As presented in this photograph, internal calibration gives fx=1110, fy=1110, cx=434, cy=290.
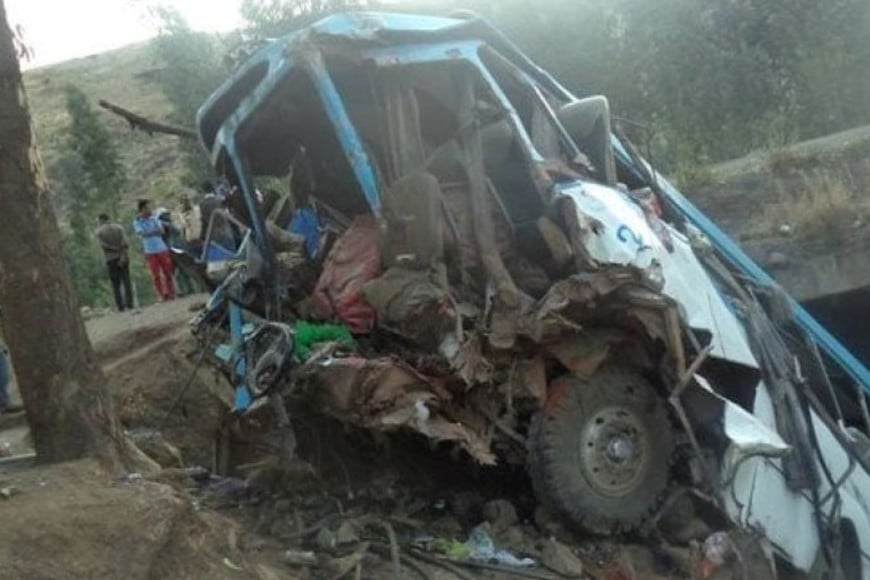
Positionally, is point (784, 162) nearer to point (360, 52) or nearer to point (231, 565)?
point (360, 52)

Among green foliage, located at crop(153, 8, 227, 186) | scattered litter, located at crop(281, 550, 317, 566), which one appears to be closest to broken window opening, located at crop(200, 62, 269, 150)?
scattered litter, located at crop(281, 550, 317, 566)

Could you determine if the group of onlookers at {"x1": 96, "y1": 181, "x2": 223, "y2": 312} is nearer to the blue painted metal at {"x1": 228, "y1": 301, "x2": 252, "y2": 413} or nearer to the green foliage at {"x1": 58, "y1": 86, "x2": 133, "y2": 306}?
the blue painted metal at {"x1": 228, "y1": 301, "x2": 252, "y2": 413}

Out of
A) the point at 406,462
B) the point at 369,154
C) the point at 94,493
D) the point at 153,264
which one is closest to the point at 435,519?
the point at 406,462

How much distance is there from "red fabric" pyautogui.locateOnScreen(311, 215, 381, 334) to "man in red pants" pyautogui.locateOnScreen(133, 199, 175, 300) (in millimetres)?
7600

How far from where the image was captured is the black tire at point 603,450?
488 cm

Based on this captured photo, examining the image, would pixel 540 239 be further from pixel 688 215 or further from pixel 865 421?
pixel 865 421

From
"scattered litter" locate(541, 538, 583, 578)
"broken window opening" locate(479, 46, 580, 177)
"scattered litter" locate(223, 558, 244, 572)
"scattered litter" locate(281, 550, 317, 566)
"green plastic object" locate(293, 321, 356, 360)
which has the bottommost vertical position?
"scattered litter" locate(541, 538, 583, 578)

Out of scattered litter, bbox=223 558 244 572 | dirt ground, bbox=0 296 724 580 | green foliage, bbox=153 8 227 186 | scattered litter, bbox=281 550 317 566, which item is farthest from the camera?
green foliage, bbox=153 8 227 186

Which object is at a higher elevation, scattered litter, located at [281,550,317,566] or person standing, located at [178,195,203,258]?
person standing, located at [178,195,203,258]

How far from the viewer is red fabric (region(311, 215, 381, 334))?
5035 mm

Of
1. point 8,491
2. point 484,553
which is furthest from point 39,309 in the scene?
point 484,553

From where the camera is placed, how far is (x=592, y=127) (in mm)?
5707

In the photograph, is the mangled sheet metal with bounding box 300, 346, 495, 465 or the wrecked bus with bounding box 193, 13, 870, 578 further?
the wrecked bus with bounding box 193, 13, 870, 578

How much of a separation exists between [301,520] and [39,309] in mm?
1836
